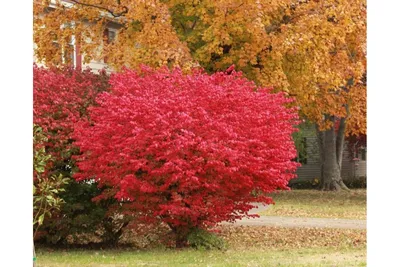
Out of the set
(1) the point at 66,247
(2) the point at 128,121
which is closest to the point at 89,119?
(2) the point at 128,121

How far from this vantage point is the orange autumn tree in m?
18.8

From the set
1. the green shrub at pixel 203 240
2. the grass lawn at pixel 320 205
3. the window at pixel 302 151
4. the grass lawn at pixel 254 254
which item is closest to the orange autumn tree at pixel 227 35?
the grass lawn at pixel 320 205

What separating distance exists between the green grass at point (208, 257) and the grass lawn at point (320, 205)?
23.0 feet

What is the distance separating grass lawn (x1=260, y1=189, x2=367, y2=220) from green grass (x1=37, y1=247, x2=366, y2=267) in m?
7.00

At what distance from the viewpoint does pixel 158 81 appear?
1330 centimetres

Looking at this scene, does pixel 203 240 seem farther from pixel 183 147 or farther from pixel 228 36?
pixel 228 36

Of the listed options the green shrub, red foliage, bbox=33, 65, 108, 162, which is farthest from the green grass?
red foliage, bbox=33, 65, 108, 162

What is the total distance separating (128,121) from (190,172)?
1280mm

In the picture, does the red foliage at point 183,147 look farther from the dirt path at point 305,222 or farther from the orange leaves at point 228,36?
the orange leaves at point 228,36

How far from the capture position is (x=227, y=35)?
61.9 feet

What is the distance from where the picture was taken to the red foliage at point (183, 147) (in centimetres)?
1241
